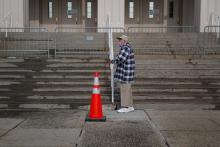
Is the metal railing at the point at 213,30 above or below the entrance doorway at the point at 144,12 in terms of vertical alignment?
below

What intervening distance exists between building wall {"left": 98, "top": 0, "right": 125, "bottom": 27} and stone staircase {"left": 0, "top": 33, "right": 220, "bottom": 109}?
197 inches

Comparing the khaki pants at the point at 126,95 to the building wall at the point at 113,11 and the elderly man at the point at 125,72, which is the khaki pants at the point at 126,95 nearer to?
the elderly man at the point at 125,72

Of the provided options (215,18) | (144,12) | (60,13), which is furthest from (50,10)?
(215,18)

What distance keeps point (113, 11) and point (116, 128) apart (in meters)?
12.6

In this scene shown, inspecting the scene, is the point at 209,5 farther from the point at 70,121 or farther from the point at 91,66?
the point at 70,121

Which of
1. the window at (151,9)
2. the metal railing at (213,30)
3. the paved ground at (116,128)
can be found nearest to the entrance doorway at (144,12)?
the window at (151,9)

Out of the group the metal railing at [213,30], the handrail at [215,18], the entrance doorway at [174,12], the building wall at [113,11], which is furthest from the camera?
the entrance doorway at [174,12]

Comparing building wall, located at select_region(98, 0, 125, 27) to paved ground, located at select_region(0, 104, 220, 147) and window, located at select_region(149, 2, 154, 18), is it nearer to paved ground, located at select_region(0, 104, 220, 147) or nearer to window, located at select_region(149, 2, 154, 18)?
window, located at select_region(149, 2, 154, 18)

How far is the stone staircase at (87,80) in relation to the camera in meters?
10.9

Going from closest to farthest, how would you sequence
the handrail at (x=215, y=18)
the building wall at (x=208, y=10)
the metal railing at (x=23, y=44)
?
the metal railing at (x=23, y=44) → the handrail at (x=215, y=18) → the building wall at (x=208, y=10)

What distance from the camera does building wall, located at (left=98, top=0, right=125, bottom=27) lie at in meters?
19.9

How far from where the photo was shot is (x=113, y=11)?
19953mm

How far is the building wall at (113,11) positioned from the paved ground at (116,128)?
10.00 meters

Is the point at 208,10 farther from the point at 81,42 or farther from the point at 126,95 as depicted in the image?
the point at 126,95
